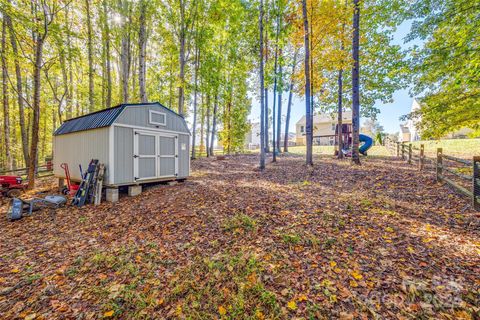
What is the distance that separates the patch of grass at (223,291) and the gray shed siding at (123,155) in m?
4.99

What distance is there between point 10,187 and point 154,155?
5.75 m

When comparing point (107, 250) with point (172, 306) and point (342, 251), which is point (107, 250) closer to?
point (172, 306)

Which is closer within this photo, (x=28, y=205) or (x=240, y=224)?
(x=240, y=224)

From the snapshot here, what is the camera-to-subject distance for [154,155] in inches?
309

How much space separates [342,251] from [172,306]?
9.08 feet

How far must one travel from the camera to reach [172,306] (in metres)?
2.63

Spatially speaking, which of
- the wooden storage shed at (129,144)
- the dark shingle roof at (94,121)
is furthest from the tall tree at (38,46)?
the dark shingle roof at (94,121)

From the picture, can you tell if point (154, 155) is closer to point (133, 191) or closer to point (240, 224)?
point (133, 191)

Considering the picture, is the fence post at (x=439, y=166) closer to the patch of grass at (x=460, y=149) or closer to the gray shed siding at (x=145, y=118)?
the patch of grass at (x=460, y=149)

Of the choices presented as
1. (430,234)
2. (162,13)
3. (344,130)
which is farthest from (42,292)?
(344,130)

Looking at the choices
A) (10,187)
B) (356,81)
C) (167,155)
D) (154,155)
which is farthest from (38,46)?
(356,81)

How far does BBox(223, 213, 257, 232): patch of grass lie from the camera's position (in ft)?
14.0

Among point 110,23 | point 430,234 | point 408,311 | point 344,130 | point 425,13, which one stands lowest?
point 408,311

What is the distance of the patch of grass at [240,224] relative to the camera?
14.0 ft
